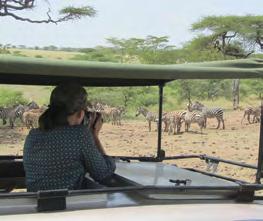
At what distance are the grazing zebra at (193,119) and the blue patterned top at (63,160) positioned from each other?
18.1 metres

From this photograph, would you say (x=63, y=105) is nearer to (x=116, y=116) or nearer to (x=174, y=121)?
(x=174, y=121)

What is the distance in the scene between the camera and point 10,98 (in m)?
26.3

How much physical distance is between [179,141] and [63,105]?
15651 mm

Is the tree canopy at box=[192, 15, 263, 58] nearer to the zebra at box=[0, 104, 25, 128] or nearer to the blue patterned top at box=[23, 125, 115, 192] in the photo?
the zebra at box=[0, 104, 25, 128]

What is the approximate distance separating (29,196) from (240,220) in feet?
2.56

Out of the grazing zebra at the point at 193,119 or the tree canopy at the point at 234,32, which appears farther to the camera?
the tree canopy at the point at 234,32

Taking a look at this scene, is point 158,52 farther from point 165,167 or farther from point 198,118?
point 165,167

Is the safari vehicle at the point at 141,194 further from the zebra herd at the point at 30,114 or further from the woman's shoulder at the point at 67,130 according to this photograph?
the zebra herd at the point at 30,114

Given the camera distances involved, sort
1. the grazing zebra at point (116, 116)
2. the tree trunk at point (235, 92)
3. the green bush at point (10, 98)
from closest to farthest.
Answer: the grazing zebra at point (116, 116) → the green bush at point (10, 98) → the tree trunk at point (235, 92)

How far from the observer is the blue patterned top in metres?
3.03

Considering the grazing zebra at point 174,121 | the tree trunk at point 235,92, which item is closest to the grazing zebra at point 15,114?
the grazing zebra at point 174,121

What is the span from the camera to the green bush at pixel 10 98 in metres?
25.8

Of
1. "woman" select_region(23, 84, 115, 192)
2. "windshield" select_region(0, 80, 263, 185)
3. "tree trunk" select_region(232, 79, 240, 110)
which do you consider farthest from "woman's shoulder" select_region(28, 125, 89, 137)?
"tree trunk" select_region(232, 79, 240, 110)

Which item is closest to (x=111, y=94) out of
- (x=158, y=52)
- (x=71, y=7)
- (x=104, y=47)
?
(x=71, y=7)
